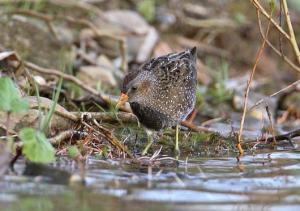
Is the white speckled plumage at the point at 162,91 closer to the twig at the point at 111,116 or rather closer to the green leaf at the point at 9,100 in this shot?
the twig at the point at 111,116

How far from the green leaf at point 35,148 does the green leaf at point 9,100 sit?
23 cm

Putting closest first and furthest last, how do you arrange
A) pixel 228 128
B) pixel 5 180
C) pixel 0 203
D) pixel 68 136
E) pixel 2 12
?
pixel 0 203 < pixel 5 180 < pixel 68 136 < pixel 228 128 < pixel 2 12

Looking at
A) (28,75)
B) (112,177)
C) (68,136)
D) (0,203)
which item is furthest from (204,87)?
(0,203)

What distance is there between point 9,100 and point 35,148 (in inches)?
18.7

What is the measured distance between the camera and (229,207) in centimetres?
438

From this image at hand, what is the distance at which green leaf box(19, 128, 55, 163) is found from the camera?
4.80m

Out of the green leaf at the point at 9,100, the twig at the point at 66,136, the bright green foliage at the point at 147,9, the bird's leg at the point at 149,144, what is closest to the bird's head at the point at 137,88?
the bird's leg at the point at 149,144

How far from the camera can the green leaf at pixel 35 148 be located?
4.80 m

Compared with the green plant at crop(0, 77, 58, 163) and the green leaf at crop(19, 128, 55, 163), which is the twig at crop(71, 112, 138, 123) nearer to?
the green plant at crop(0, 77, 58, 163)

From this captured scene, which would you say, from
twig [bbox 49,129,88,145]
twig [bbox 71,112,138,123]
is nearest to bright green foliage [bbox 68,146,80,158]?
twig [bbox 49,129,88,145]

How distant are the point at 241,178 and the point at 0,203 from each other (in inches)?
75.0

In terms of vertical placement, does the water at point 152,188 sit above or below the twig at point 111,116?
below

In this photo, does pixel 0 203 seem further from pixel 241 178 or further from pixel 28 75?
pixel 28 75

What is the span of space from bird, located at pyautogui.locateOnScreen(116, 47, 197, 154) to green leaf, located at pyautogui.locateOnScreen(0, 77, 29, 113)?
162cm
